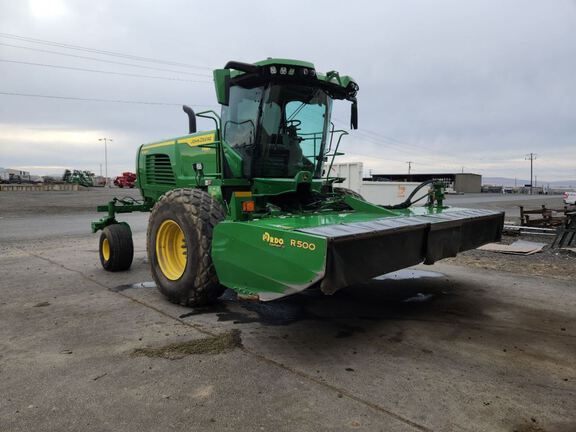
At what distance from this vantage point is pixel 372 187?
17.7 metres

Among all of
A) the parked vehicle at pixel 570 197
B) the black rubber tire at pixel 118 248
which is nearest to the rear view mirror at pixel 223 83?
the black rubber tire at pixel 118 248

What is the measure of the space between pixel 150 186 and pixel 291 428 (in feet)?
19.2

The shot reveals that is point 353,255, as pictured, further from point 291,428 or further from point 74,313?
point 74,313

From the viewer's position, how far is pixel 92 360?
3.66 m

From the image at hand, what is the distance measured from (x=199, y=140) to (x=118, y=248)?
2.25 m

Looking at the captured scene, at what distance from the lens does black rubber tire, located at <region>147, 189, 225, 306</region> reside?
459cm

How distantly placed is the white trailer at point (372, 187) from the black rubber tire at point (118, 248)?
10.8m

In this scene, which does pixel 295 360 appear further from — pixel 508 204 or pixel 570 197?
pixel 508 204

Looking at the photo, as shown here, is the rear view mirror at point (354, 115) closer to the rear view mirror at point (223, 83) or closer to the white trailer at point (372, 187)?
the rear view mirror at point (223, 83)

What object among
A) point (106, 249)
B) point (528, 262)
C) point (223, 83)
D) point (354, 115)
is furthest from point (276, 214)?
point (528, 262)

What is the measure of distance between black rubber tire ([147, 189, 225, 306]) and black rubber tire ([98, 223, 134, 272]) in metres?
2.26

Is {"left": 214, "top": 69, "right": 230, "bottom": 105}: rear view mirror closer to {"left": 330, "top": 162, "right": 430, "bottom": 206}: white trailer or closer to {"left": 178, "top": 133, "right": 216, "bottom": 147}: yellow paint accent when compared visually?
{"left": 178, "top": 133, "right": 216, "bottom": 147}: yellow paint accent

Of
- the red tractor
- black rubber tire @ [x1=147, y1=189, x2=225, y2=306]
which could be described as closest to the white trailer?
the red tractor

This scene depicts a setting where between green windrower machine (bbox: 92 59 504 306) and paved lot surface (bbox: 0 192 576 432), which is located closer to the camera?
paved lot surface (bbox: 0 192 576 432)
